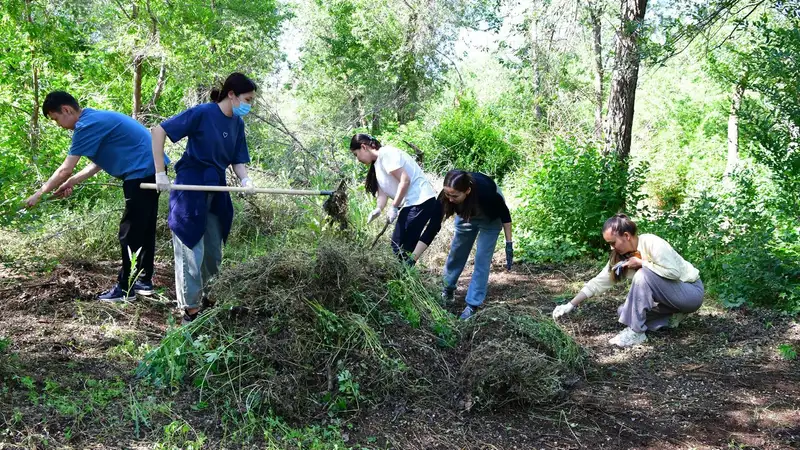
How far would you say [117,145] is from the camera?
416 cm

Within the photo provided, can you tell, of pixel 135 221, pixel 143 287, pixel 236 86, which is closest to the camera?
pixel 236 86

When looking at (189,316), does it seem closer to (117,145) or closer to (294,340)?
(294,340)

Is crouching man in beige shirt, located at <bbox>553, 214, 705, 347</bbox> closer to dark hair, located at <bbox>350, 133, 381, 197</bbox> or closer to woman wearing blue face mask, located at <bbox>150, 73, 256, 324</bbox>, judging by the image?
dark hair, located at <bbox>350, 133, 381, 197</bbox>

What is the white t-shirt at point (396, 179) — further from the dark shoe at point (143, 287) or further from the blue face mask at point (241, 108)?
the dark shoe at point (143, 287)

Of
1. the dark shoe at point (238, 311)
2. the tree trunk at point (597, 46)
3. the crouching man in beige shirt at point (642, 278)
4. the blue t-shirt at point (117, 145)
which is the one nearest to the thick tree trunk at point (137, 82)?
the blue t-shirt at point (117, 145)

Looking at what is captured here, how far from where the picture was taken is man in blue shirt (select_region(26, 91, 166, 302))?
13.3 ft

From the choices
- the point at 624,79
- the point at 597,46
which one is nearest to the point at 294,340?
the point at 624,79

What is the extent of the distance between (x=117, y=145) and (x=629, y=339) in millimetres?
3764

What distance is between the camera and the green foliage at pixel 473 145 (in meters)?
10.5

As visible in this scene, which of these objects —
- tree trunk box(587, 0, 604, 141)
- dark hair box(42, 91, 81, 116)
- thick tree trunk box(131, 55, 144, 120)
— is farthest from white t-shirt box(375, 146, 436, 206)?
thick tree trunk box(131, 55, 144, 120)

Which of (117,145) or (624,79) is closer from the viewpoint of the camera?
(117,145)

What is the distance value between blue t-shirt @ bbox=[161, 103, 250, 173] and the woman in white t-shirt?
3.22 feet

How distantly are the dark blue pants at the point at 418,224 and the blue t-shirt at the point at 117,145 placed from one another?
6.09 ft

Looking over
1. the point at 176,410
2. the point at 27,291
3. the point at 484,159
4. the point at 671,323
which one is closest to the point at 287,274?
the point at 176,410
